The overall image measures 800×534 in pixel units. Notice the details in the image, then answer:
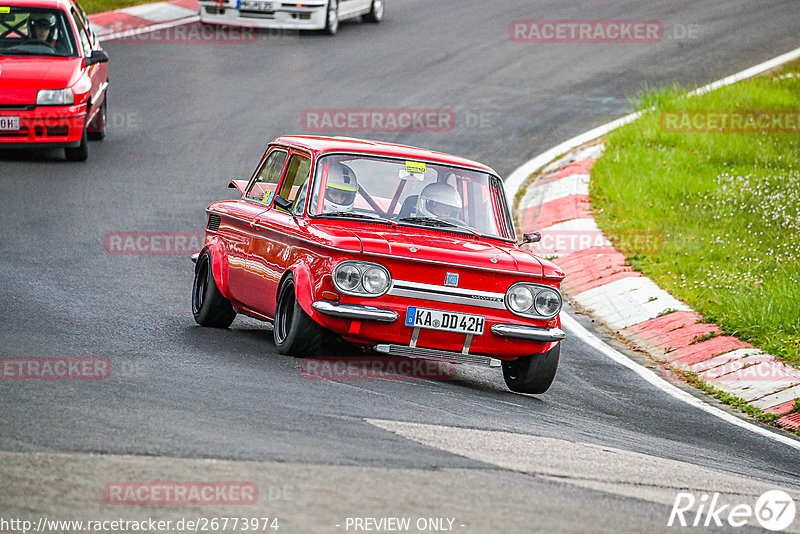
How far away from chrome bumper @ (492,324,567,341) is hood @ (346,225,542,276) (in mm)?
358

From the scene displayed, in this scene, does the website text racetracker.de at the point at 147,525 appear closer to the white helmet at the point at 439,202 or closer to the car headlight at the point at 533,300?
the car headlight at the point at 533,300

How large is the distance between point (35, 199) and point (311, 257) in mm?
6863

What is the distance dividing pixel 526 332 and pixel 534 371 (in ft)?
1.39

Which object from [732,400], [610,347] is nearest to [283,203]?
[610,347]

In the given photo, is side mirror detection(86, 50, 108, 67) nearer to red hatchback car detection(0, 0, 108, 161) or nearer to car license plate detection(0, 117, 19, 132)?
red hatchback car detection(0, 0, 108, 161)

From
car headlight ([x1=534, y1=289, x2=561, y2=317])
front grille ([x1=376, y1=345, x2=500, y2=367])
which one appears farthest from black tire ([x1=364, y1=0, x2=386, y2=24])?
front grille ([x1=376, y1=345, x2=500, y2=367])

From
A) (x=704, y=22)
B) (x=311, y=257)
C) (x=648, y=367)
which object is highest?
(x=704, y=22)

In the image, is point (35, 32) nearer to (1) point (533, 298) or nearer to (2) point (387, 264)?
(2) point (387, 264)

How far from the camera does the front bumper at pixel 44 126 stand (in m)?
14.8

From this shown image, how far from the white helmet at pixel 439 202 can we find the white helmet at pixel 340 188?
0.48 meters

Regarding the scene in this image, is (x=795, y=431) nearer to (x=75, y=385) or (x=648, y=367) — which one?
(x=648, y=367)

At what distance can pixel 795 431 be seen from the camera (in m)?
8.29

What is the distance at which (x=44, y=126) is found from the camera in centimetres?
1502

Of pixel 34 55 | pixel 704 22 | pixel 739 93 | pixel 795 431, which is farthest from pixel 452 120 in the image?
pixel 795 431
